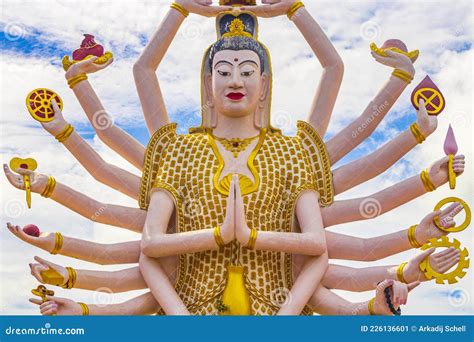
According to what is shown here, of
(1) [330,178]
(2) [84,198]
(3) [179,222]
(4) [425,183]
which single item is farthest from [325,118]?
(2) [84,198]

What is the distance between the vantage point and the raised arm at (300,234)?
8.54 meters

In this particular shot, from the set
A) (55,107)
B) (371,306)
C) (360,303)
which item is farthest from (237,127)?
(371,306)

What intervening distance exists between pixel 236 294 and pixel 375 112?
2.62 m

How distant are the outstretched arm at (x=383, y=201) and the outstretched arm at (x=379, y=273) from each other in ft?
1.86

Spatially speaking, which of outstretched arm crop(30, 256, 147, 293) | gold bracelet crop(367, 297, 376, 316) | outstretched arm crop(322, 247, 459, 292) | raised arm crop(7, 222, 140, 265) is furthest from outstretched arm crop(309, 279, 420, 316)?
raised arm crop(7, 222, 140, 265)

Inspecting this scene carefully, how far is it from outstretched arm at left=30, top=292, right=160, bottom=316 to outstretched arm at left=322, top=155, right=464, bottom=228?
2040mm

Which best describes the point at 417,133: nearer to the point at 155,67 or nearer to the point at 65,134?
the point at 155,67

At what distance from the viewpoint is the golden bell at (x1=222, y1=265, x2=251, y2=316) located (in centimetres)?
868

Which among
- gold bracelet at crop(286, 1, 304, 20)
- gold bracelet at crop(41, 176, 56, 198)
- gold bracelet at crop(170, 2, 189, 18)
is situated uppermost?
gold bracelet at crop(170, 2, 189, 18)

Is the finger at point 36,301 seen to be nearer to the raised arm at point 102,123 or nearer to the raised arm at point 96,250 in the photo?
the raised arm at point 96,250

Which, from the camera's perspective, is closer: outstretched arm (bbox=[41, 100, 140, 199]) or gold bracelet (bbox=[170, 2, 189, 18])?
outstretched arm (bbox=[41, 100, 140, 199])

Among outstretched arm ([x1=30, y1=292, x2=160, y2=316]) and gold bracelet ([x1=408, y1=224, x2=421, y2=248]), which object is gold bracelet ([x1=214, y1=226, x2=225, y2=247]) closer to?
outstretched arm ([x1=30, y1=292, x2=160, y2=316])

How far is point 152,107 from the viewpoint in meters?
9.98

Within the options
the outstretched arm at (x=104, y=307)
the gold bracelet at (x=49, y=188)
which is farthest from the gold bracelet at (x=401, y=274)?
the gold bracelet at (x=49, y=188)
